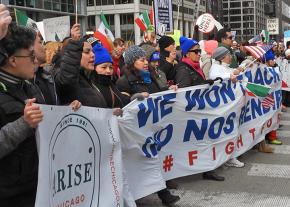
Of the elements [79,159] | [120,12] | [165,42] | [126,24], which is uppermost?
[120,12]

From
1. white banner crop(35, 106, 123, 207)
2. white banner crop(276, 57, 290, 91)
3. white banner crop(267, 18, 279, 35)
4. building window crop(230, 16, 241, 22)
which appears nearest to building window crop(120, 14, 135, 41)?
white banner crop(267, 18, 279, 35)

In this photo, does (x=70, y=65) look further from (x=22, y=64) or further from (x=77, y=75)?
(x=22, y=64)

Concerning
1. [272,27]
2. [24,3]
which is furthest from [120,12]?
[272,27]

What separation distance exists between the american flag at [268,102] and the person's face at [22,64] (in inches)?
202

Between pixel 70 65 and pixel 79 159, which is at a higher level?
pixel 70 65

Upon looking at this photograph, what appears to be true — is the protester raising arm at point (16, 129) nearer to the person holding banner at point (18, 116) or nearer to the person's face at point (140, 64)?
the person holding banner at point (18, 116)

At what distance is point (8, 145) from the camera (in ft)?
8.59

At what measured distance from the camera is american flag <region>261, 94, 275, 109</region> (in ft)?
24.1

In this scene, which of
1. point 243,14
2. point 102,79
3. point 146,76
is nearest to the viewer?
point 102,79

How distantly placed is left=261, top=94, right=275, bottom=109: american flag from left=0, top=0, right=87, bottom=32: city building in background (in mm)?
31776

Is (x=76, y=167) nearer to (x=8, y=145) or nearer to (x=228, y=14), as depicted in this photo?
(x=8, y=145)

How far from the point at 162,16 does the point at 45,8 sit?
115ft

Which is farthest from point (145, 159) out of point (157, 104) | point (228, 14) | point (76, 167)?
point (228, 14)

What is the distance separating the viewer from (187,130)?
5547 mm
